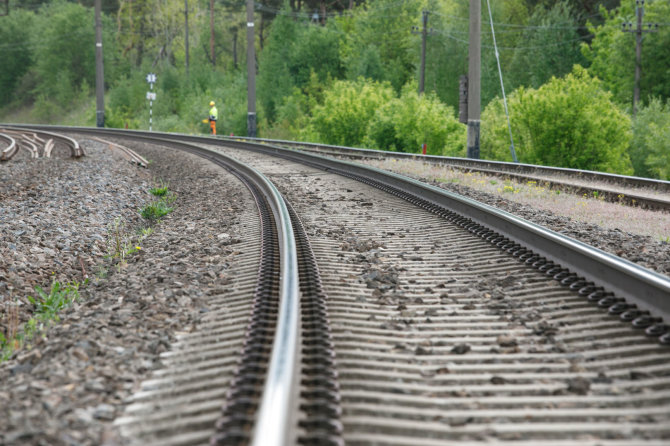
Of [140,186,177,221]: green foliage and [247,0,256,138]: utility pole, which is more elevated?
[247,0,256,138]: utility pole

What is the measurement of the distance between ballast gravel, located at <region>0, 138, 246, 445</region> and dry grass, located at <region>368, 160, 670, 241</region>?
4.38 m

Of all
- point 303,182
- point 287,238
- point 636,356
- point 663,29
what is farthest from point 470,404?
point 663,29

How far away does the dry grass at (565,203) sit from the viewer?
8422 millimetres

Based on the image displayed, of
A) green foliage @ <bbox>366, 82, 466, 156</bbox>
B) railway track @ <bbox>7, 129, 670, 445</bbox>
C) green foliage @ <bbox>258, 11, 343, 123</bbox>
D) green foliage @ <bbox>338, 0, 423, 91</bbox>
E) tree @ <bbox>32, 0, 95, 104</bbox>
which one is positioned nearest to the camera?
railway track @ <bbox>7, 129, 670, 445</bbox>

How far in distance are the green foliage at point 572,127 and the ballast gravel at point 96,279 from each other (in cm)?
1185

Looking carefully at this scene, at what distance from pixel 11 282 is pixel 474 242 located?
459 centimetres

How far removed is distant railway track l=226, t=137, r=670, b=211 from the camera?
1073cm

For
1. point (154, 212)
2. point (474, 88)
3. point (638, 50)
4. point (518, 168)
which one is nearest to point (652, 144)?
point (474, 88)

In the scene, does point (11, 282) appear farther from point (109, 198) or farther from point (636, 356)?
point (636, 356)

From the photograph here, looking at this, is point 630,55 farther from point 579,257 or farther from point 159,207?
point 579,257

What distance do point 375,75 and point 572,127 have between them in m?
25.2

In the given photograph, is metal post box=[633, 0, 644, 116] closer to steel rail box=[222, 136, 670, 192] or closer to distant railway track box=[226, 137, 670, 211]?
steel rail box=[222, 136, 670, 192]

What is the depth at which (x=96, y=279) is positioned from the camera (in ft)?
21.9

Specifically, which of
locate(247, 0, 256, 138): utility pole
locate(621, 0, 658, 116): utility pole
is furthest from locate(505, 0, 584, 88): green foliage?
locate(247, 0, 256, 138): utility pole
